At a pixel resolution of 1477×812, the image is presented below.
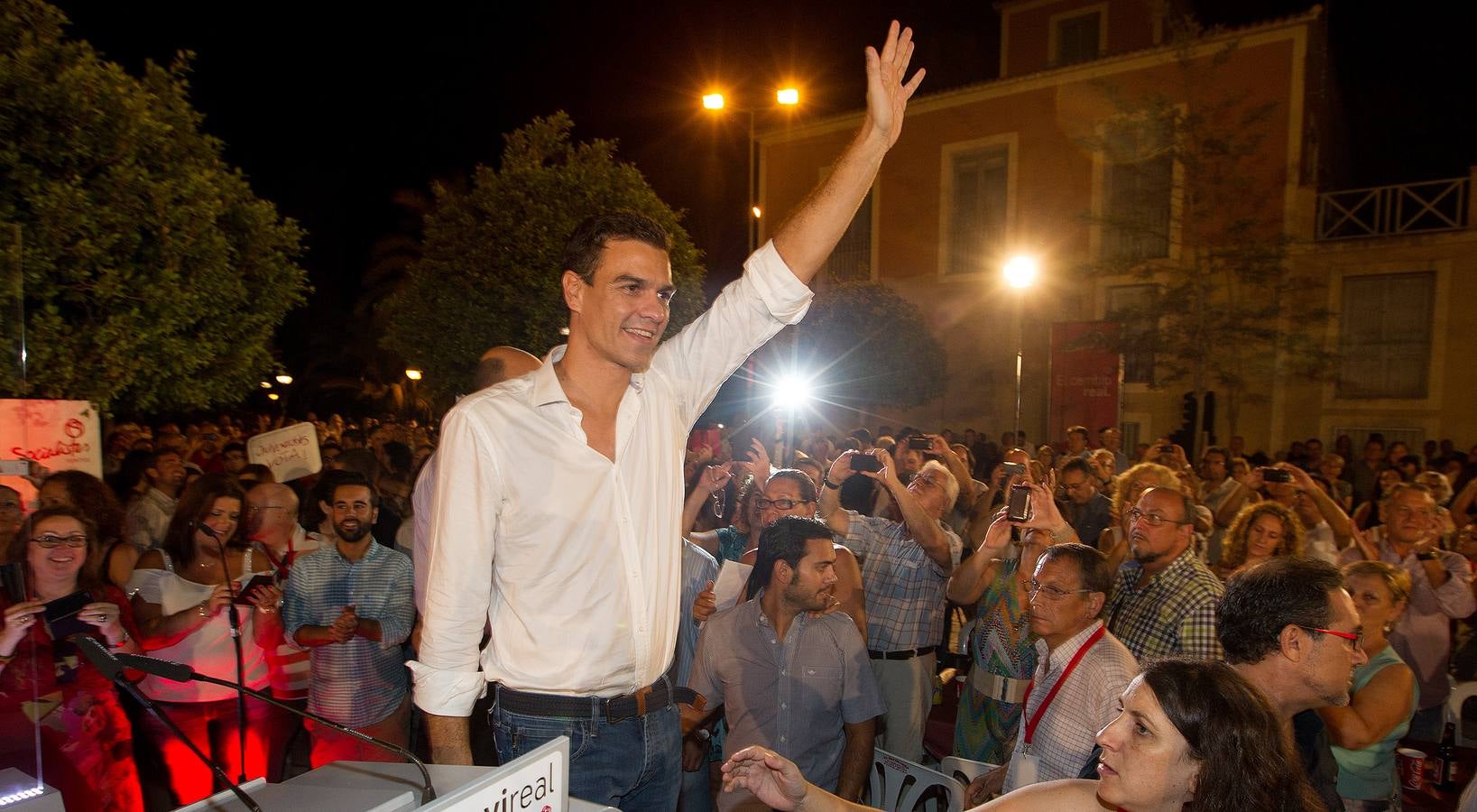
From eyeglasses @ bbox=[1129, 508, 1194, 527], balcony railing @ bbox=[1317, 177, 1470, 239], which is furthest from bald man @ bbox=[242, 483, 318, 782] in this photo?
balcony railing @ bbox=[1317, 177, 1470, 239]

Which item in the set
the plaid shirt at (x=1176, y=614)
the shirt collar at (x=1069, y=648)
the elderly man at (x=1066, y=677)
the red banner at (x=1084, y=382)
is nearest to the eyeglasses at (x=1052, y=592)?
the elderly man at (x=1066, y=677)

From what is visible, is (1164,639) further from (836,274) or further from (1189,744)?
(836,274)

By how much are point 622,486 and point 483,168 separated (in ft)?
51.2

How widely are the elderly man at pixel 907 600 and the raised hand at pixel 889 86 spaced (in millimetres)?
3304

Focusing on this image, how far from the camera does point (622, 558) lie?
6.49ft

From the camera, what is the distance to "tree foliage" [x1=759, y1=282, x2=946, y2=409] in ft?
73.4

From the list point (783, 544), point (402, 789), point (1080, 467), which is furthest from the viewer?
point (1080, 467)

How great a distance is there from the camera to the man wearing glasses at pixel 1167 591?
13.1 ft

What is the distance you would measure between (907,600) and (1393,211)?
21.6 meters

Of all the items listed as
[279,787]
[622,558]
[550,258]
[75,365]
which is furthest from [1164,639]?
[550,258]

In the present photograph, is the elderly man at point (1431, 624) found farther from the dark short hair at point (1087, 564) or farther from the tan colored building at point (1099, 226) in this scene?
the tan colored building at point (1099, 226)

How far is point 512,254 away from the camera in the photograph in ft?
50.3

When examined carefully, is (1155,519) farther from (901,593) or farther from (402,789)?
(402,789)

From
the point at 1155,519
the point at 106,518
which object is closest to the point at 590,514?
the point at 1155,519
